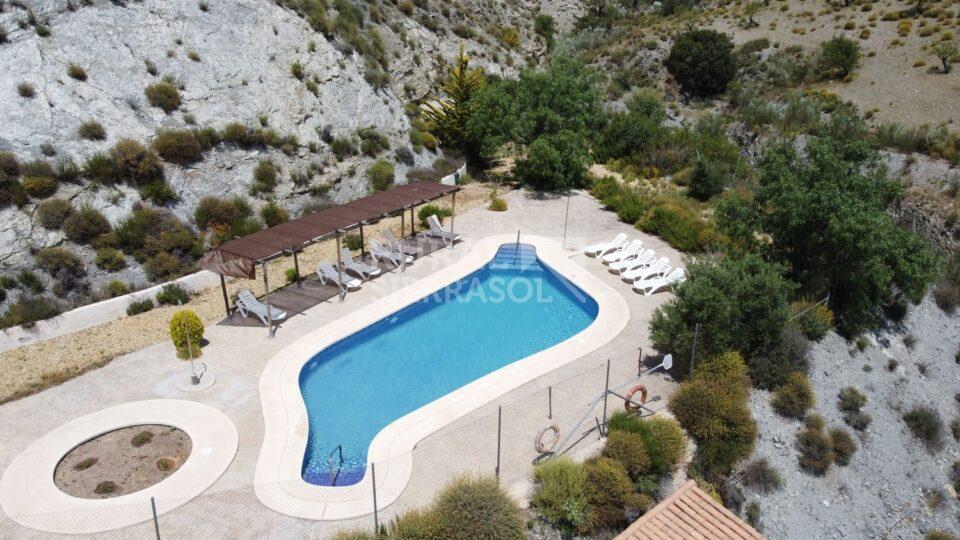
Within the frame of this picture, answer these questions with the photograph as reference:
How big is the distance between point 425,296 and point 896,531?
12680 mm

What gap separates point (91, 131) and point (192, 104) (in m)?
4.03

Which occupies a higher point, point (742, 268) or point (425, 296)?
point (742, 268)

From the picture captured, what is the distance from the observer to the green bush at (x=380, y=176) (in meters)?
26.3

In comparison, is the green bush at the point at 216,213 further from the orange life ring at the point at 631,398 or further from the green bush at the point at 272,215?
the orange life ring at the point at 631,398

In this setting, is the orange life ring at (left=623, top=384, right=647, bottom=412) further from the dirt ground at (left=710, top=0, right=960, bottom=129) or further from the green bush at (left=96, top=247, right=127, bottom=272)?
the dirt ground at (left=710, top=0, right=960, bottom=129)

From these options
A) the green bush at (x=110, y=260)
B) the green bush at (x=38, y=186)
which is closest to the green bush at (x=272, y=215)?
the green bush at (x=110, y=260)

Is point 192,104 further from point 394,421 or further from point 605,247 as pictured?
point 394,421

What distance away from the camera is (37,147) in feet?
67.2

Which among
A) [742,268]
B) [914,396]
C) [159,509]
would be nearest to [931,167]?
[914,396]

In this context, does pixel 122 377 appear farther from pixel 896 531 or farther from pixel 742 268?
pixel 896 531

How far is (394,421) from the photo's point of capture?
519 inches

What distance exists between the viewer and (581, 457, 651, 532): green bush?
11172 millimetres

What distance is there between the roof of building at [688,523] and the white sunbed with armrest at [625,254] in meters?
10.2

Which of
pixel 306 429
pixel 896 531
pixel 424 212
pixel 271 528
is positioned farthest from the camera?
pixel 424 212
